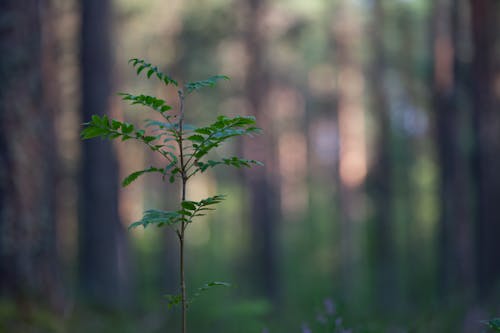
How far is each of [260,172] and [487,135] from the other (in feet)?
24.3

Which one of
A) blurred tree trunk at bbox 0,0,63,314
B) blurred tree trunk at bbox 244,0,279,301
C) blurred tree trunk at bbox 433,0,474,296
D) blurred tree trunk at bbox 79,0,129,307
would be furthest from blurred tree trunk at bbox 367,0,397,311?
blurred tree trunk at bbox 0,0,63,314

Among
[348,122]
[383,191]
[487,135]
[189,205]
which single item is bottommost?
[189,205]

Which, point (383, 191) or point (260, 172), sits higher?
point (260, 172)

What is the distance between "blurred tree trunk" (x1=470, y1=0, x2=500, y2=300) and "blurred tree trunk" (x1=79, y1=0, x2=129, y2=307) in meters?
6.41

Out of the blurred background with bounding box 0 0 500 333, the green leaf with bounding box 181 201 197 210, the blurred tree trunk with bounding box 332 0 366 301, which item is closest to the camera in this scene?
the green leaf with bounding box 181 201 197 210

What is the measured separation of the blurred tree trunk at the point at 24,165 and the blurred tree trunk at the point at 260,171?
1006 cm

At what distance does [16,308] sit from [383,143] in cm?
1604

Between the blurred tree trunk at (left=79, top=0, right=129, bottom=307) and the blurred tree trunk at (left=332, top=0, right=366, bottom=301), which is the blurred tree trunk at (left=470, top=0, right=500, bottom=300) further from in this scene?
the blurred tree trunk at (left=332, top=0, right=366, bottom=301)

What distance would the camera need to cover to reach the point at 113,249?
32.6 feet

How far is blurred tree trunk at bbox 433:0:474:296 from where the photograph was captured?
13.4 metres

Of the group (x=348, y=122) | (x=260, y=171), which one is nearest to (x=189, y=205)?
(x=260, y=171)

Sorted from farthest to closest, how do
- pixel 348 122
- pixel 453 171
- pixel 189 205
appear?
1. pixel 348 122
2. pixel 453 171
3. pixel 189 205

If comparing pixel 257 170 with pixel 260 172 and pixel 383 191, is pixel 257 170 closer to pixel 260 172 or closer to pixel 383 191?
pixel 260 172

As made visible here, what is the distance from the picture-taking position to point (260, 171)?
16047mm
